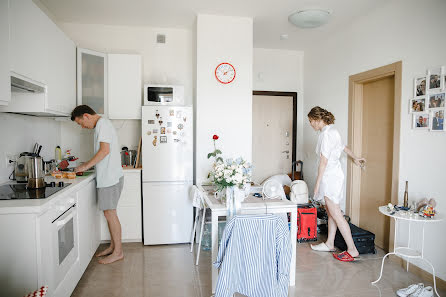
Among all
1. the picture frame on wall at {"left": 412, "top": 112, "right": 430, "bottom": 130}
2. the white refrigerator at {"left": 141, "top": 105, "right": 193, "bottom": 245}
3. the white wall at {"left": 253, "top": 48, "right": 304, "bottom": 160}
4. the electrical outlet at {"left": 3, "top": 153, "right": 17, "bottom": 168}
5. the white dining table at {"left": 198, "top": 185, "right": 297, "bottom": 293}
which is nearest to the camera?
the white dining table at {"left": 198, "top": 185, "right": 297, "bottom": 293}

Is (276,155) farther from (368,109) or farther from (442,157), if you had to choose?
(442,157)

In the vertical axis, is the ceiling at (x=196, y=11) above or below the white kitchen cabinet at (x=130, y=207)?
above

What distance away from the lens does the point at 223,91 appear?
3.54 metres

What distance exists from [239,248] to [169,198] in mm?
1723

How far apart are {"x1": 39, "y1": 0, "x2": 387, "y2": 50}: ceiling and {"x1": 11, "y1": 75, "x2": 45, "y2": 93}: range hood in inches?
52.4

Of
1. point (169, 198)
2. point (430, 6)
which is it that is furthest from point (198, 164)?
point (430, 6)

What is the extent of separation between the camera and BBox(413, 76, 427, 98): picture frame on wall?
2.68m

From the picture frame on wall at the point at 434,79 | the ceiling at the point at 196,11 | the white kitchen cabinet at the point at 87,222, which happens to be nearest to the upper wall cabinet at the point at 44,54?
the ceiling at the point at 196,11

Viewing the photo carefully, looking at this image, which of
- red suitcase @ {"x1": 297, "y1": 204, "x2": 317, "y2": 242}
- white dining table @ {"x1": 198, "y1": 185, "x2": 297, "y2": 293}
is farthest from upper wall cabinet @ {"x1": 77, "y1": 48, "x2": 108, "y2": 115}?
red suitcase @ {"x1": 297, "y1": 204, "x2": 317, "y2": 242}

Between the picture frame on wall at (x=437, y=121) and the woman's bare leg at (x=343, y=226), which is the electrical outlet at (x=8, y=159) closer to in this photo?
the woman's bare leg at (x=343, y=226)

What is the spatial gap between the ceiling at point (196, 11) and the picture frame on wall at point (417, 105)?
45.2 inches

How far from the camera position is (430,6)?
2.62 meters

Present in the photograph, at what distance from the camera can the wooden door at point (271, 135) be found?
4.75 metres

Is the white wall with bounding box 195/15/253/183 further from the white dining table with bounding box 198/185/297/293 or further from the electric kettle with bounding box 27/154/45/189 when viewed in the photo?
the electric kettle with bounding box 27/154/45/189
